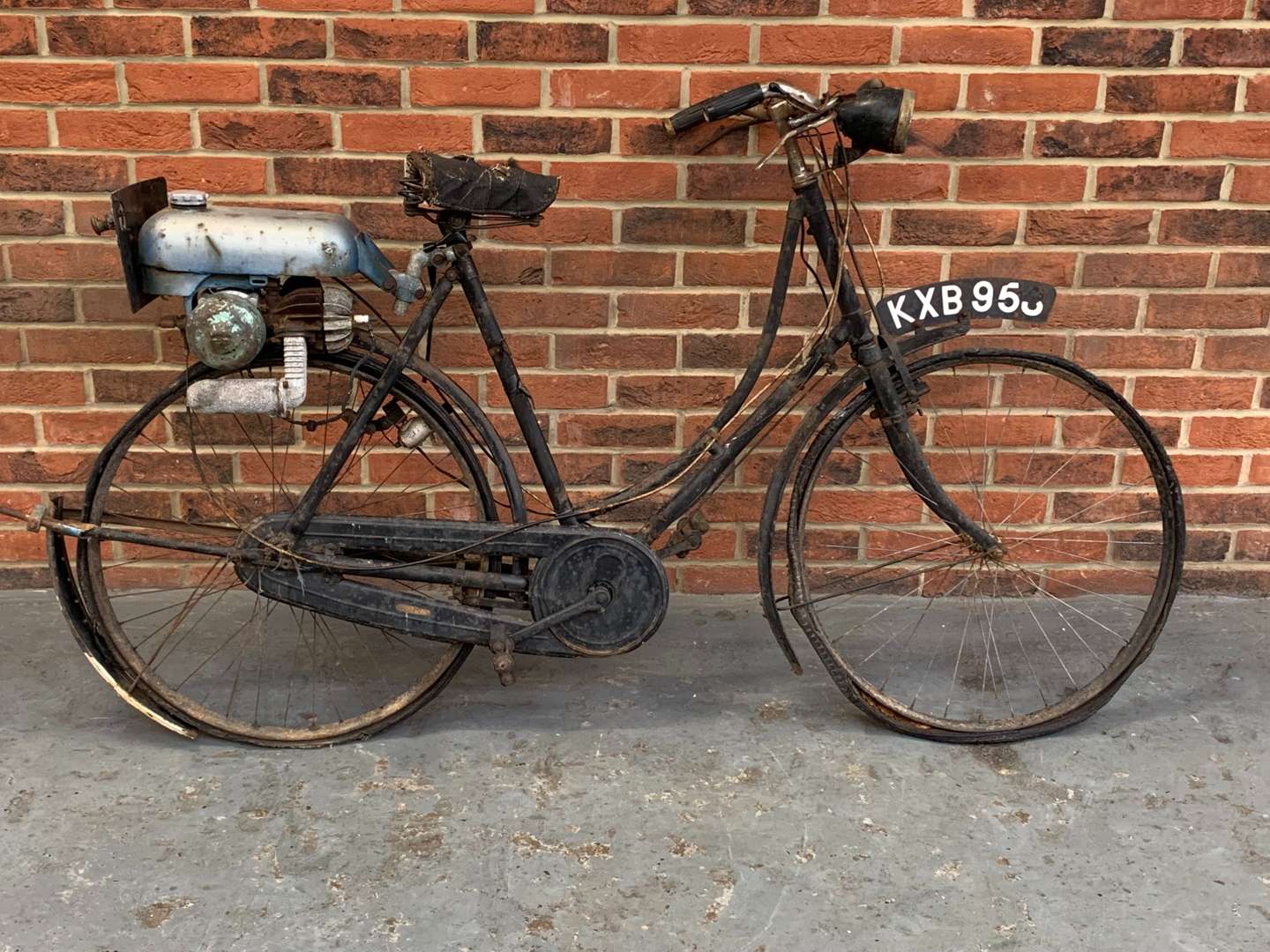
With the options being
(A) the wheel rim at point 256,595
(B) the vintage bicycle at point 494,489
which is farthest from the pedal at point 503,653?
(A) the wheel rim at point 256,595

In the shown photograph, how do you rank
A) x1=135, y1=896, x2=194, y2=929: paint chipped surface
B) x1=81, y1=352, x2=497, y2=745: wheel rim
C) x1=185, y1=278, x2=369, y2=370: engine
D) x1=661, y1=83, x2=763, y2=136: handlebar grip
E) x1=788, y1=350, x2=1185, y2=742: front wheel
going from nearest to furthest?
x1=135, y1=896, x2=194, y2=929: paint chipped surface < x1=185, y1=278, x2=369, y2=370: engine < x1=661, y1=83, x2=763, y2=136: handlebar grip < x1=81, y1=352, x2=497, y2=745: wheel rim < x1=788, y1=350, x2=1185, y2=742: front wheel

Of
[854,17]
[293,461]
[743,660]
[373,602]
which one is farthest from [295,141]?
[743,660]

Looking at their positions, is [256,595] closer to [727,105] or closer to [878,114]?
[727,105]

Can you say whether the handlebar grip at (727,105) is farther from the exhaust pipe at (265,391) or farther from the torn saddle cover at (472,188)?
the exhaust pipe at (265,391)

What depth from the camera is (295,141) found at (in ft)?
9.80

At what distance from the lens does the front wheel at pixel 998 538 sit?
3.13 meters

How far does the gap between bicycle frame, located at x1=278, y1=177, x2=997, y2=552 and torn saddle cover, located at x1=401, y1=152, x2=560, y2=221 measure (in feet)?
0.22

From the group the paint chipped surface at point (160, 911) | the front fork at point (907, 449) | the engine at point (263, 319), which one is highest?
the engine at point (263, 319)

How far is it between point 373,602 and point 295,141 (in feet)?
4.02

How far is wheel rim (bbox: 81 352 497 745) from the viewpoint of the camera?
279 centimetres

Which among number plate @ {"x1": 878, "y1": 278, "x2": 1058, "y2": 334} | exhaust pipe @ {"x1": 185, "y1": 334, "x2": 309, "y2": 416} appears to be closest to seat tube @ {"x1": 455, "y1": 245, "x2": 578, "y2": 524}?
exhaust pipe @ {"x1": 185, "y1": 334, "x2": 309, "y2": 416}

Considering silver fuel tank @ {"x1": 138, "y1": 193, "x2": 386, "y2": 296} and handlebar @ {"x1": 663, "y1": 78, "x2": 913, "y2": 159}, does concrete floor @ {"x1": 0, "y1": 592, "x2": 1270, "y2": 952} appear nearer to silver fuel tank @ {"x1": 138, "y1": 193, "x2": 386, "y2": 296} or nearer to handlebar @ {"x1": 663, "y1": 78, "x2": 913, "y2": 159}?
silver fuel tank @ {"x1": 138, "y1": 193, "x2": 386, "y2": 296}

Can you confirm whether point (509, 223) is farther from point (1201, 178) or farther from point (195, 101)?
point (1201, 178)

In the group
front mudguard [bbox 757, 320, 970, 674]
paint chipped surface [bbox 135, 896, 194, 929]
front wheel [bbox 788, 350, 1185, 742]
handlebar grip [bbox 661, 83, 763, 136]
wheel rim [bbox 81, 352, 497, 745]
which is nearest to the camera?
paint chipped surface [bbox 135, 896, 194, 929]
